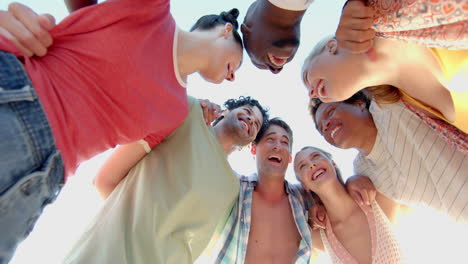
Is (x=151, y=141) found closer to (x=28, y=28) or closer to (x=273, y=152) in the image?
(x=28, y=28)

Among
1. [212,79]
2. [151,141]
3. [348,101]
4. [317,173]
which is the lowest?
[317,173]

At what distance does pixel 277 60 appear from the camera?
144 cm

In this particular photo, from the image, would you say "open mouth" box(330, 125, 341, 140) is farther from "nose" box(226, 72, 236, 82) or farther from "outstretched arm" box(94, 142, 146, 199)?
"outstretched arm" box(94, 142, 146, 199)

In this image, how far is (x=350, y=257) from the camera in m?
1.96

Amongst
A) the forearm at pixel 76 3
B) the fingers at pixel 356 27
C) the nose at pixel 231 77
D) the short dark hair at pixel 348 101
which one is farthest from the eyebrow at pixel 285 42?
the short dark hair at pixel 348 101

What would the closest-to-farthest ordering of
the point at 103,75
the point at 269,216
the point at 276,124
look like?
the point at 103,75
the point at 269,216
the point at 276,124

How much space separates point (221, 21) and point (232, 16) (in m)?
0.10

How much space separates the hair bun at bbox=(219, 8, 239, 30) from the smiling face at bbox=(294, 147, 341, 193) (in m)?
1.01

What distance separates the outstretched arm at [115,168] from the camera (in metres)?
1.61

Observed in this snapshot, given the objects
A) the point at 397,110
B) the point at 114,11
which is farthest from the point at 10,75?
the point at 397,110

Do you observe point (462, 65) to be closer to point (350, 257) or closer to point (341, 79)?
point (341, 79)

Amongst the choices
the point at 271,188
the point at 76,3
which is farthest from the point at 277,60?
the point at 271,188

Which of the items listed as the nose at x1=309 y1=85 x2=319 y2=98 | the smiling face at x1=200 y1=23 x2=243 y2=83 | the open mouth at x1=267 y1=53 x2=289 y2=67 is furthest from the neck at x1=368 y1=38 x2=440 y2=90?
the smiling face at x1=200 y1=23 x2=243 y2=83

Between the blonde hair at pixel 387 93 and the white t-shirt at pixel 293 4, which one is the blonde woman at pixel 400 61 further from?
the white t-shirt at pixel 293 4
